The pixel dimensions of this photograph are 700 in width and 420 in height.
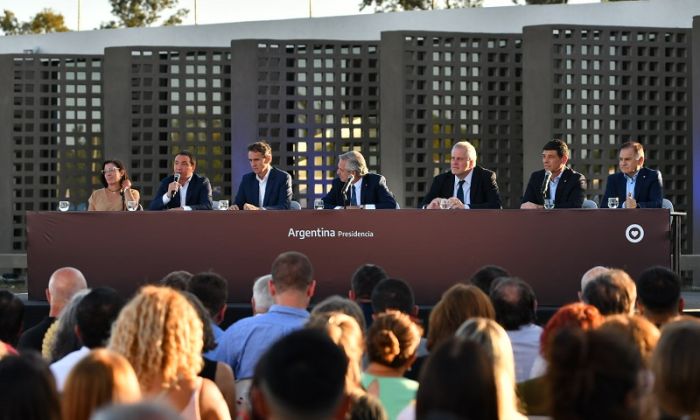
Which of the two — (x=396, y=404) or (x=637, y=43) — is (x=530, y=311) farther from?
(x=637, y=43)

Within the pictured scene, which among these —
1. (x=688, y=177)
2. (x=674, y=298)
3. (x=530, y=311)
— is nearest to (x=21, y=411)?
(x=530, y=311)

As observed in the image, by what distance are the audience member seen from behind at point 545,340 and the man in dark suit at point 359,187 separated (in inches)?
189

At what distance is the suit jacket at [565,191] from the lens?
27.9 ft

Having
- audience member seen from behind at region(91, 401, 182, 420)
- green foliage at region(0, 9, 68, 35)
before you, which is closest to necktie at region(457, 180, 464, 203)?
audience member seen from behind at region(91, 401, 182, 420)

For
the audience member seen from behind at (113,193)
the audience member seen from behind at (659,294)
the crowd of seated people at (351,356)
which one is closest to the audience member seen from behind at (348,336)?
the crowd of seated people at (351,356)

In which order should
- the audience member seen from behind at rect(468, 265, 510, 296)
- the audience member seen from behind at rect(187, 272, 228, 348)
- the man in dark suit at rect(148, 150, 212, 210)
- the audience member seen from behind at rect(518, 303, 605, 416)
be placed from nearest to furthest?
the audience member seen from behind at rect(518, 303, 605, 416)
the audience member seen from behind at rect(187, 272, 228, 348)
the audience member seen from behind at rect(468, 265, 510, 296)
the man in dark suit at rect(148, 150, 212, 210)

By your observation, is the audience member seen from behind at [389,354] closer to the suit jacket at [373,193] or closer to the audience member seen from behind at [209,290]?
the audience member seen from behind at [209,290]

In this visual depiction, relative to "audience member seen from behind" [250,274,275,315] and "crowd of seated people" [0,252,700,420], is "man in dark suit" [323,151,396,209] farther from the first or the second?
"audience member seen from behind" [250,274,275,315]

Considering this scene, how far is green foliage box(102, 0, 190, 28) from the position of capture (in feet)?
100

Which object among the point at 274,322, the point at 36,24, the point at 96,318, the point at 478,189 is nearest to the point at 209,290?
the point at 274,322

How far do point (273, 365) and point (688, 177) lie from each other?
496 inches

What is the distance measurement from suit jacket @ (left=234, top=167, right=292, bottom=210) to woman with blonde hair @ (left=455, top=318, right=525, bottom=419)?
5.73m

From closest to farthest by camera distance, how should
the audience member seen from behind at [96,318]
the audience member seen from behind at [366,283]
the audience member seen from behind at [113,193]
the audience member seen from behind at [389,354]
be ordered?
the audience member seen from behind at [389,354]
the audience member seen from behind at [96,318]
the audience member seen from behind at [366,283]
the audience member seen from behind at [113,193]

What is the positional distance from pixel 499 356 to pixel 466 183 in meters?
5.69
